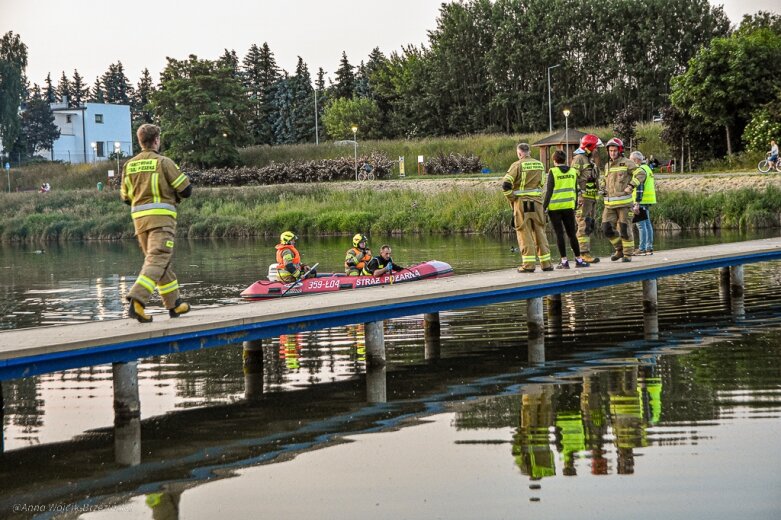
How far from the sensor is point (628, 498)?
27.2ft

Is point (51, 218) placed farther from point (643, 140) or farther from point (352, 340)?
point (352, 340)

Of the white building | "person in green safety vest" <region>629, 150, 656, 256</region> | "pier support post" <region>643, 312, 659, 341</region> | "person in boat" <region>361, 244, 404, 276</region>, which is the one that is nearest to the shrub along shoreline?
"person in green safety vest" <region>629, 150, 656, 256</region>

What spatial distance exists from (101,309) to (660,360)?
12.8 m

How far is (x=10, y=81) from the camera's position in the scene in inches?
3219

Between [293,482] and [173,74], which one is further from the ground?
[173,74]

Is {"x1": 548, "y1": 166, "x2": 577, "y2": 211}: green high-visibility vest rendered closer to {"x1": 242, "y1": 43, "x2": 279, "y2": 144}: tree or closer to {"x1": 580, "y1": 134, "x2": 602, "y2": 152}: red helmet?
{"x1": 580, "y1": 134, "x2": 602, "y2": 152}: red helmet

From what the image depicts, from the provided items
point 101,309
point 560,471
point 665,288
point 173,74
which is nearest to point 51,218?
point 173,74

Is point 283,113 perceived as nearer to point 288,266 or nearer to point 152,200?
point 288,266

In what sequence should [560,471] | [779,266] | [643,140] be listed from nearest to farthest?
[560,471] < [779,266] < [643,140]

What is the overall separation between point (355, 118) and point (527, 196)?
246ft

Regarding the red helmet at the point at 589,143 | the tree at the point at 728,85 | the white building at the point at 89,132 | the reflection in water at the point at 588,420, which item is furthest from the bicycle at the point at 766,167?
the white building at the point at 89,132

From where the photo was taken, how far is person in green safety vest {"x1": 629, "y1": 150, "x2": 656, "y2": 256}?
19.2 meters

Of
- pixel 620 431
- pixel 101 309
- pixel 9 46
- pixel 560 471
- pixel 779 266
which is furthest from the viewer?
pixel 9 46

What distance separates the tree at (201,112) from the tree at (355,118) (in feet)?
51.3
